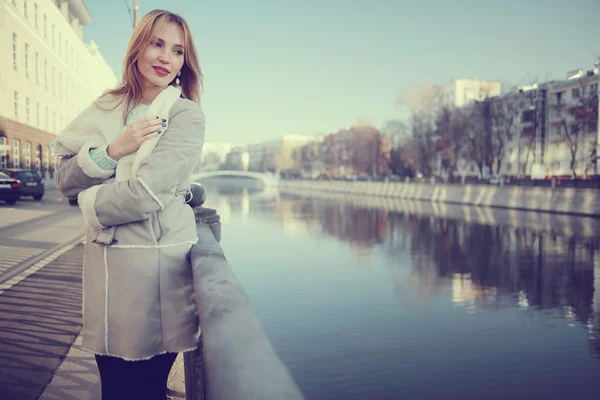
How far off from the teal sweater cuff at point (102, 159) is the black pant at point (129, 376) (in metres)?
0.65

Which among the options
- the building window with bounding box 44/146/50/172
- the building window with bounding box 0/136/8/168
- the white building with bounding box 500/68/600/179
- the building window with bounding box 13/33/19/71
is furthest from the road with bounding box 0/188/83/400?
the white building with bounding box 500/68/600/179

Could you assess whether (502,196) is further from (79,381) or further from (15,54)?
(79,381)

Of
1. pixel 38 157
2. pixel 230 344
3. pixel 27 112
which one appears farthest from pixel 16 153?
pixel 230 344

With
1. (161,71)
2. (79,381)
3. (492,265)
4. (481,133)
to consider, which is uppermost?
(481,133)

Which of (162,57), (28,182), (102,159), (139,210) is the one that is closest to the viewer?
(139,210)

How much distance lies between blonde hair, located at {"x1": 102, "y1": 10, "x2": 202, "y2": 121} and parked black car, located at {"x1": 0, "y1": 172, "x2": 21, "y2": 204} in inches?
813

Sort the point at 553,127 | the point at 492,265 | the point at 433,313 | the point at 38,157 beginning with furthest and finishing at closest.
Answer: the point at 553,127
the point at 38,157
the point at 492,265
the point at 433,313

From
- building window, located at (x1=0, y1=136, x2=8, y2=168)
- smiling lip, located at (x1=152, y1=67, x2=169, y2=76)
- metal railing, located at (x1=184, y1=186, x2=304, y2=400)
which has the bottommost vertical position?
metal railing, located at (x1=184, y1=186, x2=304, y2=400)

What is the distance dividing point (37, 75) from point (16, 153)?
5.90 metres

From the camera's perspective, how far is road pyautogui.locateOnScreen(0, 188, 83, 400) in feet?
13.2

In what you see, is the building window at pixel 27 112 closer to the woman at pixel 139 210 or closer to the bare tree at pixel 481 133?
the woman at pixel 139 210

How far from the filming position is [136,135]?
5.97 feet

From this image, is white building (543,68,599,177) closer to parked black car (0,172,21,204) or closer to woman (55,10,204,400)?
parked black car (0,172,21,204)

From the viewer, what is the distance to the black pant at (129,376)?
192 cm
